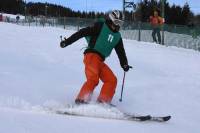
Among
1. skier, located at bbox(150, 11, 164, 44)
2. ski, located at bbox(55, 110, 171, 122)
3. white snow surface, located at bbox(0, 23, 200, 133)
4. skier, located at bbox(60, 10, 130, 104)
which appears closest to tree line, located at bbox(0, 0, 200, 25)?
skier, located at bbox(150, 11, 164, 44)

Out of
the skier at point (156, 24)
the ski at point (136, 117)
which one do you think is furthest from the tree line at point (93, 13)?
the ski at point (136, 117)

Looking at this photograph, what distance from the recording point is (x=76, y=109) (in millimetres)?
6266

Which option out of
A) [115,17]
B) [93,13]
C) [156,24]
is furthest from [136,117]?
[93,13]

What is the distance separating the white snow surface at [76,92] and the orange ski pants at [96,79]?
22cm

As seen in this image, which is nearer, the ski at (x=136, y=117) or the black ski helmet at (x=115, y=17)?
the ski at (x=136, y=117)

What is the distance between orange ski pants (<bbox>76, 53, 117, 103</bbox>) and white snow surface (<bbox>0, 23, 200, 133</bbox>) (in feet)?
0.71

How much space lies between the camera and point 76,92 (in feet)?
25.7

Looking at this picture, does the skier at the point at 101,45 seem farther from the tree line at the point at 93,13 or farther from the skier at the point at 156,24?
the tree line at the point at 93,13

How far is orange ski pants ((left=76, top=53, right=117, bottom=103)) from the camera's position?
676 centimetres

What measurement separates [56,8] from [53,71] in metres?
109

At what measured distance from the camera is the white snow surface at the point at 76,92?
5539 mm

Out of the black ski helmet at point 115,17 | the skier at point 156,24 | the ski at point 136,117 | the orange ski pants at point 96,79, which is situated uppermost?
the black ski helmet at point 115,17

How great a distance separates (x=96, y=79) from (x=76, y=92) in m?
1.09

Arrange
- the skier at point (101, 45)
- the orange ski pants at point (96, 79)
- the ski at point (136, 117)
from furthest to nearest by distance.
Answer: the skier at point (101, 45) < the orange ski pants at point (96, 79) < the ski at point (136, 117)
